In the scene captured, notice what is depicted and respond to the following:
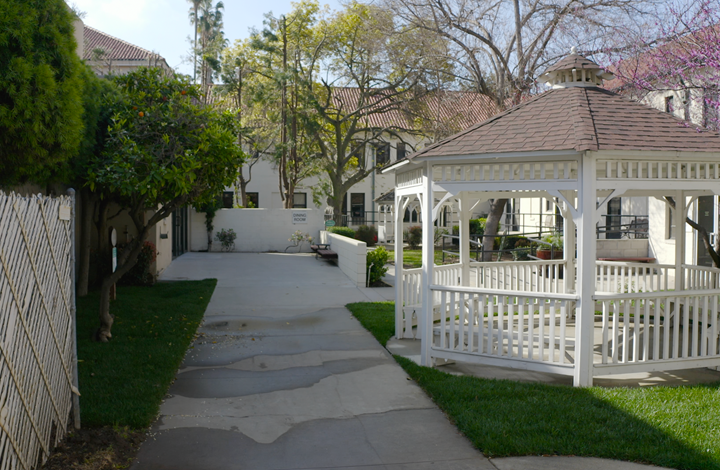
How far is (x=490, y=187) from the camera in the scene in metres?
6.95

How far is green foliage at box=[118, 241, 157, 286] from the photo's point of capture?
13.8 metres

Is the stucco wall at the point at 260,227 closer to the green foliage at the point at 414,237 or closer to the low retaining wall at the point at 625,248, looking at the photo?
the green foliage at the point at 414,237

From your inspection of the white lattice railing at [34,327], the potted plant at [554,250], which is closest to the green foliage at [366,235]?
the potted plant at [554,250]

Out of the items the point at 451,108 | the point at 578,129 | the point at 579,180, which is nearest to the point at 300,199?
the point at 451,108

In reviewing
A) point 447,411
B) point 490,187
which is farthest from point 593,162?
point 447,411

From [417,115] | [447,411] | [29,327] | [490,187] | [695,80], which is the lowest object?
[447,411]

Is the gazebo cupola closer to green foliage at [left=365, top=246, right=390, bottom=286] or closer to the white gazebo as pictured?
the white gazebo

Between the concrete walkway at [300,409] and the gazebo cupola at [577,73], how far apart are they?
443 cm

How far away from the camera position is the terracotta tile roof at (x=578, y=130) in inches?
258

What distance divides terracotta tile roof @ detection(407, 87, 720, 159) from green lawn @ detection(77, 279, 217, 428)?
161 inches

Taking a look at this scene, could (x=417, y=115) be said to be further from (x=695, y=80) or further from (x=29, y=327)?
(x=29, y=327)

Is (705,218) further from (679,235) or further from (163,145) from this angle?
(163,145)

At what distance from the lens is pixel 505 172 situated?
6.98 meters

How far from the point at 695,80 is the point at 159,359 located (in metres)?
9.73
